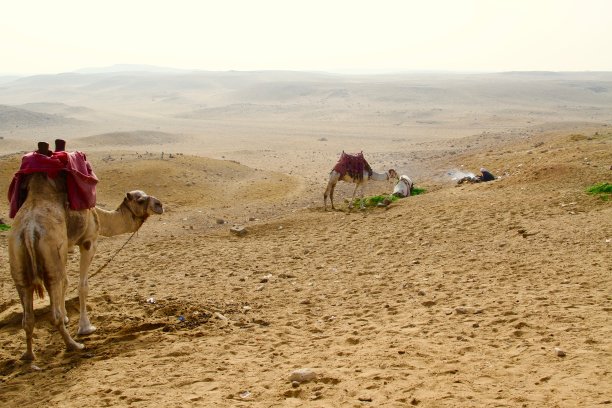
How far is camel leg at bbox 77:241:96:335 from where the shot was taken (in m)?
7.06

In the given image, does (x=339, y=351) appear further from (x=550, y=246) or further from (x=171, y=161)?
(x=171, y=161)

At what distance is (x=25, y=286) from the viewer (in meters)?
6.13

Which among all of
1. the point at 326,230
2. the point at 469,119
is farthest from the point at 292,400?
the point at 469,119

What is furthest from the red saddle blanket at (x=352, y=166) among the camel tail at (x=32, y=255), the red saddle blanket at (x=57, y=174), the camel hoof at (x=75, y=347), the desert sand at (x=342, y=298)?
the camel tail at (x=32, y=255)

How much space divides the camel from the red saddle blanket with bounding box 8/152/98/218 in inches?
3.4

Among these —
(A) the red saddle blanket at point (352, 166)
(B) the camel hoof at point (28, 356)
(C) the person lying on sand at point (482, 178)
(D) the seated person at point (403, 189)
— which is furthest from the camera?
(C) the person lying on sand at point (482, 178)

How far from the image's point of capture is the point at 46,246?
241 inches

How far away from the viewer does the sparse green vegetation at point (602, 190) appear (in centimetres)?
1162

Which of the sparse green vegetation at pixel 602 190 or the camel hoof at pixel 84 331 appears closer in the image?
the camel hoof at pixel 84 331

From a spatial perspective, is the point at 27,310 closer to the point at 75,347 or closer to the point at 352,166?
the point at 75,347

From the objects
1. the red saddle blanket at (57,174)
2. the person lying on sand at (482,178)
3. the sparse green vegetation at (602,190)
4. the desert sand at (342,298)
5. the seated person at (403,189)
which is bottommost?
the desert sand at (342,298)

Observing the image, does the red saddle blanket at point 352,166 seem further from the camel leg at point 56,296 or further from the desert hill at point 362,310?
the camel leg at point 56,296

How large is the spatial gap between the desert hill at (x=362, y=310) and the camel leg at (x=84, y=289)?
189 mm

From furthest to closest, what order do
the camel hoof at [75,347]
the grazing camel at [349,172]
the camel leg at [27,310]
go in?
1. the grazing camel at [349,172]
2. the camel hoof at [75,347]
3. the camel leg at [27,310]
